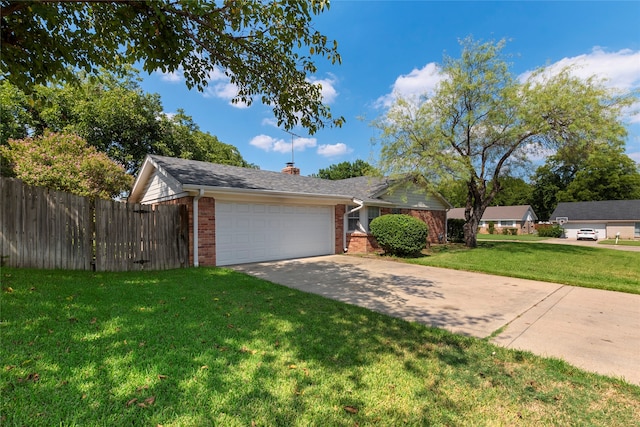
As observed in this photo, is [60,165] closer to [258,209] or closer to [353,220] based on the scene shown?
[258,209]

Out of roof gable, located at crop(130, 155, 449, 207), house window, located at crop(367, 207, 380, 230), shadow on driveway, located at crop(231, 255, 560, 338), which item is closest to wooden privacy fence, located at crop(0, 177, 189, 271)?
roof gable, located at crop(130, 155, 449, 207)

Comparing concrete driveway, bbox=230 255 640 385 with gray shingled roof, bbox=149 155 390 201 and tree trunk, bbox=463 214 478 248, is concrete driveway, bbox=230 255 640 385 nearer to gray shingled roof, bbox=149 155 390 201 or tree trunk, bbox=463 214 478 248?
gray shingled roof, bbox=149 155 390 201

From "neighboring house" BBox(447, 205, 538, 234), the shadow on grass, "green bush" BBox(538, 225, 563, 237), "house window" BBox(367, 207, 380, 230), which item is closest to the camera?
the shadow on grass

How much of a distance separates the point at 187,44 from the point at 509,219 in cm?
5098

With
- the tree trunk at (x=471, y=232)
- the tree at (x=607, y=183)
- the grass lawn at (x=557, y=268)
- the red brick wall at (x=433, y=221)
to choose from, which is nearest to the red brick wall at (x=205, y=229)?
the grass lawn at (x=557, y=268)

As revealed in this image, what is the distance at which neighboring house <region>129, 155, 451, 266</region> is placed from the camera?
9.05 metres

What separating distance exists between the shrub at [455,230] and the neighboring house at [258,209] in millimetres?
6776

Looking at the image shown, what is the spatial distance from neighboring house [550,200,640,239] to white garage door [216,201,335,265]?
41333 millimetres

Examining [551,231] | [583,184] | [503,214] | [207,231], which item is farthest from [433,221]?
[583,184]

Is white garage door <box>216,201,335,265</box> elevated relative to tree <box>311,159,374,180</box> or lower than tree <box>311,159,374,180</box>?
lower

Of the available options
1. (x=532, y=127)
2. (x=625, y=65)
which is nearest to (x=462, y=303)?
(x=625, y=65)

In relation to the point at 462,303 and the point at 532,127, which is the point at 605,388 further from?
the point at 532,127

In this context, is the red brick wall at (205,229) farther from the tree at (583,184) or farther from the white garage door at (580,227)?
the white garage door at (580,227)

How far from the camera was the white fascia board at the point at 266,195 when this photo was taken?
8.86 m
